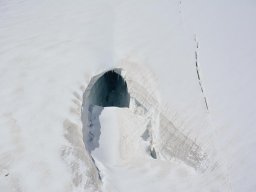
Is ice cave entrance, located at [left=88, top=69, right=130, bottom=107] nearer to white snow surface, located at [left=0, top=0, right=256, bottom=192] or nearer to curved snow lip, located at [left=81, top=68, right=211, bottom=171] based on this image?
curved snow lip, located at [left=81, top=68, right=211, bottom=171]

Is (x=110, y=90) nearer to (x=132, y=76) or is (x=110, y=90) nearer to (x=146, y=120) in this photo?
(x=132, y=76)

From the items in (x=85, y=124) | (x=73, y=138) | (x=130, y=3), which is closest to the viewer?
(x=73, y=138)

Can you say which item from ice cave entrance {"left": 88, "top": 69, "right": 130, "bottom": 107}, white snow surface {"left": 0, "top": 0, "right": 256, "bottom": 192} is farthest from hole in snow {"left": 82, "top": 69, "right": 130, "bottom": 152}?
white snow surface {"left": 0, "top": 0, "right": 256, "bottom": 192}

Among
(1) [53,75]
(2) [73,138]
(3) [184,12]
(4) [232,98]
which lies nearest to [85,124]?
(2) [73,138]

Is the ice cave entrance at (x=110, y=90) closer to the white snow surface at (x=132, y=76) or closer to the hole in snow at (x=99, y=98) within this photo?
the hole in snow at (x=99, y=98)

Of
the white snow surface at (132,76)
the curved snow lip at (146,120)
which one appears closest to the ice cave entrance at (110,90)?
the curved snow lip at (146,120)

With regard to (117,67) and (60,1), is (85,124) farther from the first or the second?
(60,1)

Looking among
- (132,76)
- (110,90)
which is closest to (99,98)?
(110,90)
